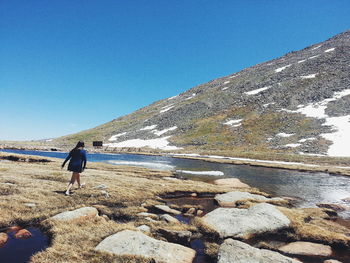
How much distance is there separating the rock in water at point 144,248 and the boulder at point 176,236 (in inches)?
41.0

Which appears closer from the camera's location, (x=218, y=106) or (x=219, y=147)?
(x=219, y=147)

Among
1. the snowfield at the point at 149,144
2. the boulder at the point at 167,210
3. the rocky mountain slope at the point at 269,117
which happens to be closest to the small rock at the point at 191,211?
the boulder at the point at 167,210

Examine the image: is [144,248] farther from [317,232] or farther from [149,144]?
[149,144]

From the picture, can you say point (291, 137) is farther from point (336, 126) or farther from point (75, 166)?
point (75, 166)

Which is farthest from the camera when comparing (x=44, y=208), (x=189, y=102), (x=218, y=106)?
(x=189, y=102)

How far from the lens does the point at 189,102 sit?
5979 inches

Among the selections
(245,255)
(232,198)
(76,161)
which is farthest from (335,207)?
(76,161)

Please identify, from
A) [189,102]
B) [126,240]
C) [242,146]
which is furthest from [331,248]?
[189,102]

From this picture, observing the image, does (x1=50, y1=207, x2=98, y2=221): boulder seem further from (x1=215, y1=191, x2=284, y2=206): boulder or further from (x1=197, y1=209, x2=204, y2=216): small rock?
(x1=215, y1=191, x2=284, y2=206): boulder

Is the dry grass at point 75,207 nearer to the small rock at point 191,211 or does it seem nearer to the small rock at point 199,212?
the small rock at point 191,211

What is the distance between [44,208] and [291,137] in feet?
282

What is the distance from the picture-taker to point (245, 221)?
12.4 metres

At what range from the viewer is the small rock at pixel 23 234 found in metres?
9.84

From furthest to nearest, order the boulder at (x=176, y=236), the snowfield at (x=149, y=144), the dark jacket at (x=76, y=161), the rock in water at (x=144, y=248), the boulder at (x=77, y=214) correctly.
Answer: the snowfield at (x=149, y=144) < the dark jacket at (x=76, y=161) < the boulder at (x=77, y=214) < the boulder at (x=176, y=236) < the rock in water at (x=144, y=248)
